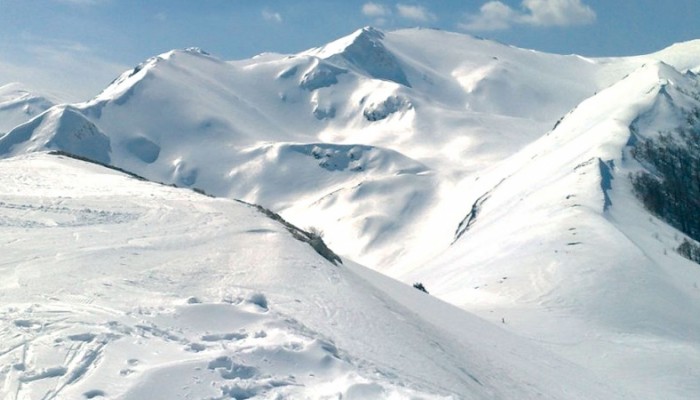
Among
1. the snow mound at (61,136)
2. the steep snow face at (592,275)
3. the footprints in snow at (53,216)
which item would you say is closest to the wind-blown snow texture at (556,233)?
the steep snow face at (592,275)

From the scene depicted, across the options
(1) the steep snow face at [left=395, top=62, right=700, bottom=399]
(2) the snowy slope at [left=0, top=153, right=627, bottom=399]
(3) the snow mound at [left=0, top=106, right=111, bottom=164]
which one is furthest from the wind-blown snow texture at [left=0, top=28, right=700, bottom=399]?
(3) the snow mound at [left=0, top=106, right=111, bottom=164]

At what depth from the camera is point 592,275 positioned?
30.8 metres

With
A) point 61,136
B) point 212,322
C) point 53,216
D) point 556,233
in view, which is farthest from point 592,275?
point 61,136

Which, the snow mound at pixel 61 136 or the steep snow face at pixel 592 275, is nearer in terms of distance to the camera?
the steep snow face at pixel 592 275

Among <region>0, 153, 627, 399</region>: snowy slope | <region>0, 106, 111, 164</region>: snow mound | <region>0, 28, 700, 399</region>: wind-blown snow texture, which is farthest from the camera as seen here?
<region>0, 106, 111, 164</region>: snow mound

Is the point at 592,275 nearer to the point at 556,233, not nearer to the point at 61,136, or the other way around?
the point at 556,233

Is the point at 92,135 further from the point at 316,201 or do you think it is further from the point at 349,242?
the point at 349,242

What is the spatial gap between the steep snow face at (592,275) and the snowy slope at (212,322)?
4.92 m

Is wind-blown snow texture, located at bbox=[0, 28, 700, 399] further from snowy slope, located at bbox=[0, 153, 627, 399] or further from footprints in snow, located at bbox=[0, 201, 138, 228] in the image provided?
footprints in snow, located at bbox=[0, 201, 138, 228]

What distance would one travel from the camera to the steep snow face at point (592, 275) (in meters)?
23.7

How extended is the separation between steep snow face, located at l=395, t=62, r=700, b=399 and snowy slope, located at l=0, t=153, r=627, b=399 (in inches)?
194

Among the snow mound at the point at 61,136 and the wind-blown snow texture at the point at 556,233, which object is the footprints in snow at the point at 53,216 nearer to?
the wind-blown snow texture at the point at 556,233

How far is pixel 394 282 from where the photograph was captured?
2236 centimetres

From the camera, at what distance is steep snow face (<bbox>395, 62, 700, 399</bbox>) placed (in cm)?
2366
